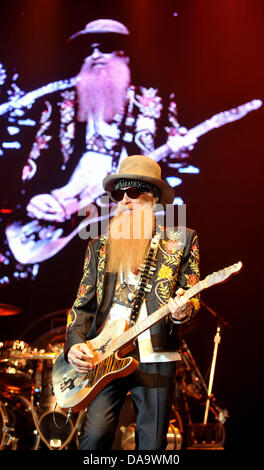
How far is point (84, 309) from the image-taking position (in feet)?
11.3

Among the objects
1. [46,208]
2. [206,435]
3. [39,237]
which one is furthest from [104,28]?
[206,435]

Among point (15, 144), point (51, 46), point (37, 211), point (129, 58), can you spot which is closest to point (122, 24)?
point (129, 58)

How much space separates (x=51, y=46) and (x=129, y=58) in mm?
1163

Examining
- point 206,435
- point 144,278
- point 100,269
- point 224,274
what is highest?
point 100,269

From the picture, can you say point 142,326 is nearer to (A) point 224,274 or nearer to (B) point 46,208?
(A) point 224,274

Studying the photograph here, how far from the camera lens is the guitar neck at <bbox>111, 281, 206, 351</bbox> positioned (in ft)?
9.25

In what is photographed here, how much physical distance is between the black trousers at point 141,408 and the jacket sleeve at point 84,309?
0.41 m

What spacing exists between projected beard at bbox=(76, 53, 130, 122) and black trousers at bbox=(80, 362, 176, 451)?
15.2 ft

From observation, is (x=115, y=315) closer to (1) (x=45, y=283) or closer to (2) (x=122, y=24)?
Answer: (1) (x=45, y=283)

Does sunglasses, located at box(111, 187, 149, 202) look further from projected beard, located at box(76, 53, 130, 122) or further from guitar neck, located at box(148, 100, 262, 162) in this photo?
projected beard, located at box(76, 53, 130, 122)

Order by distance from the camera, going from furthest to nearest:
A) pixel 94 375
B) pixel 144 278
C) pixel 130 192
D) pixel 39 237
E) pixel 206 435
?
pixel 39 237 < pixel 206 435 < pixel 130 192 < pixel 144 278 < pixel 94 375

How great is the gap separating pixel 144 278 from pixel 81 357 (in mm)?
617

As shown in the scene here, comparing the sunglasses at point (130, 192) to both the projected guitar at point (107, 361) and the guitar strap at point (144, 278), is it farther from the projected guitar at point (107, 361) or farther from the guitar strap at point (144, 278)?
the projected guitar at point (107, 361)

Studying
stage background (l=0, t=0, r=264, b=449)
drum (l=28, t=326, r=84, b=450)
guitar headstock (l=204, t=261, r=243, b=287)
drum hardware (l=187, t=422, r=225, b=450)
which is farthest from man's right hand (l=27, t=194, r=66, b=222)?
guitar headstock (l=204, t=261, r=243, b=287)
